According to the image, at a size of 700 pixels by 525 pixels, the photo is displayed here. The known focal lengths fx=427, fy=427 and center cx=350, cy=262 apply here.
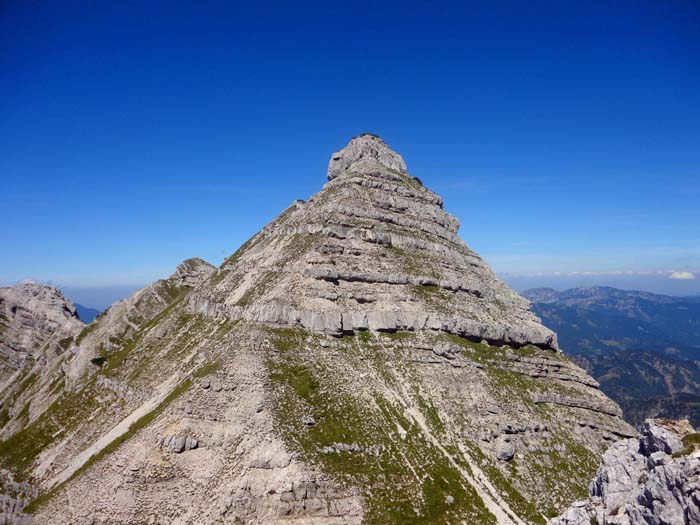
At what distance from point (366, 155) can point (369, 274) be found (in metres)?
76.4

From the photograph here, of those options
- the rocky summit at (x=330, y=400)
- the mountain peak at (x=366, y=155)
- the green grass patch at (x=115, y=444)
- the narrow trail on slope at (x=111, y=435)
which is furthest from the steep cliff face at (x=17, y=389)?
the mountain peak at (x=366, y=155)

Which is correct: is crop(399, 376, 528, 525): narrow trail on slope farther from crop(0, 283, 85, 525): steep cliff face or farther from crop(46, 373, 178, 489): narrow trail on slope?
crop(0, 283, 85, 525): steep cliff face

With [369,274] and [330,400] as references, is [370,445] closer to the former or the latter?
[330,400]

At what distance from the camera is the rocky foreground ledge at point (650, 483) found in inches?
1241

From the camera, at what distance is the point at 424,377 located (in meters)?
98.1

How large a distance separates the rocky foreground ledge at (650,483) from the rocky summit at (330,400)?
3519 centimetres

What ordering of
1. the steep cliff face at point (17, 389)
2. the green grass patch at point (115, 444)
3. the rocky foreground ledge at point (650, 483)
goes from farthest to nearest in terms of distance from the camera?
the steep cliff face at point (17, 389) → the green grass patch at point (115, 444) → the rocky foreground ledge at point (650, 483)

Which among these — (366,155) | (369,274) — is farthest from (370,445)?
(366,155)

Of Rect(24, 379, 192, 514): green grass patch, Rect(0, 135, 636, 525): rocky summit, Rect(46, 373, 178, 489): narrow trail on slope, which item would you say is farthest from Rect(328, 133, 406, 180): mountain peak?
Rect(24, 379, 192, 514): green grass patch

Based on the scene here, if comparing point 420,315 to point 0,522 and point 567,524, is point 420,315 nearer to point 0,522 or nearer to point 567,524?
point 567,524

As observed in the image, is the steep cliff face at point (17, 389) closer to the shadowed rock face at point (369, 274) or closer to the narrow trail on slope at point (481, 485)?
the shadowed rock face at point (369, 274)

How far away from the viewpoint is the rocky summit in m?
70.6

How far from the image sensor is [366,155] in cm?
17375

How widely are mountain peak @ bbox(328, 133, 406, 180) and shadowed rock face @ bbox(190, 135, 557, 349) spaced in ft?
60.0
